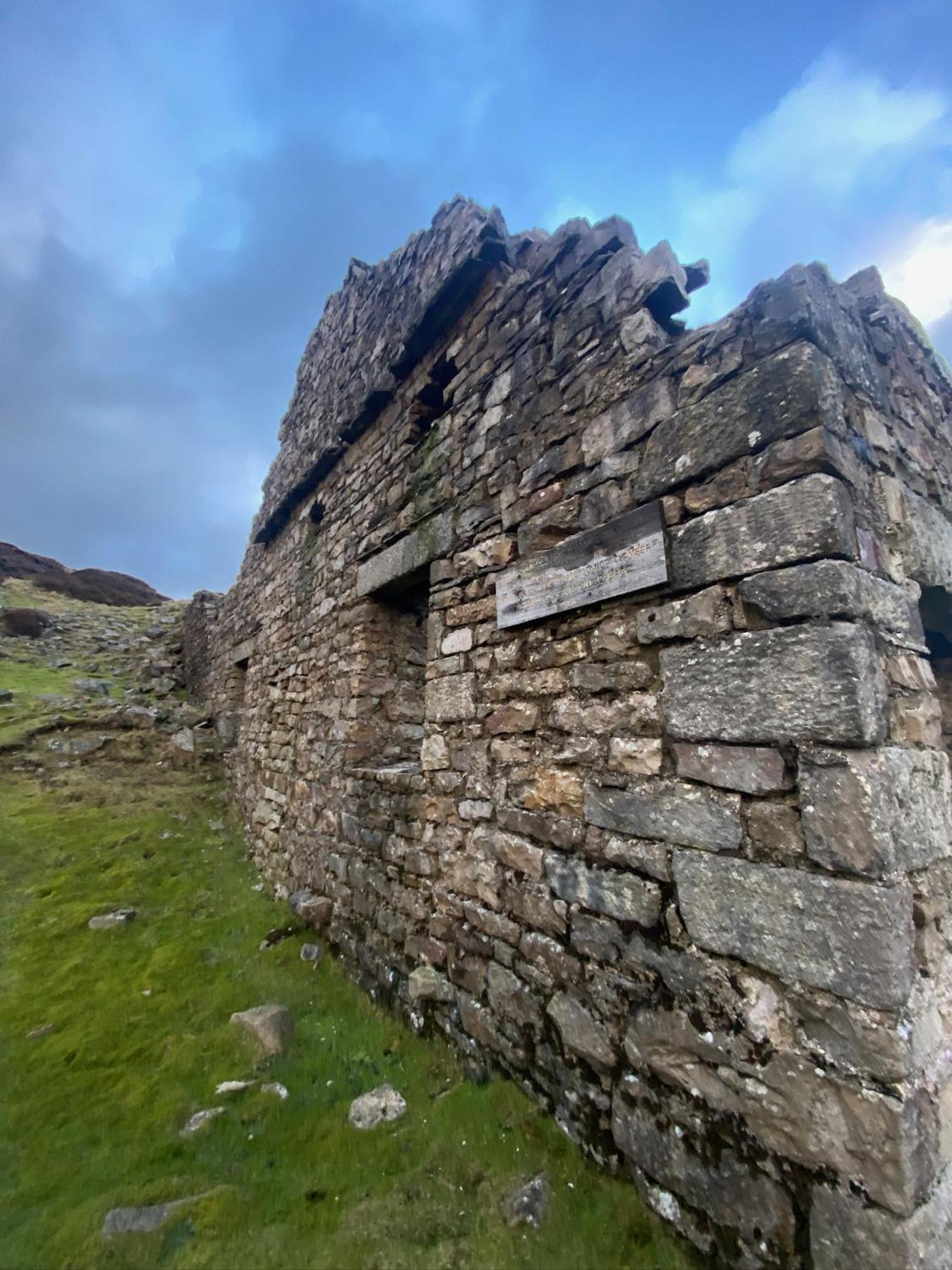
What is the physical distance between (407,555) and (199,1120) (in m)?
3.25

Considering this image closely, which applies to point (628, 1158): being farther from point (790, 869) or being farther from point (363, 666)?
point (363, 666)

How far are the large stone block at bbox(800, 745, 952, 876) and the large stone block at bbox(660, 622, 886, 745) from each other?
0.08 meters

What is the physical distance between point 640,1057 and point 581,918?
1.66ft

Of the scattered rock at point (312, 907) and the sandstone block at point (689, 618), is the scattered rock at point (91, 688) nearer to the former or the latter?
the scattered rock at point (312, 907)

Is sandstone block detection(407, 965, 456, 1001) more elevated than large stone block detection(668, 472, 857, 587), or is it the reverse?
large stone block detection(668, 472, 857, 587)

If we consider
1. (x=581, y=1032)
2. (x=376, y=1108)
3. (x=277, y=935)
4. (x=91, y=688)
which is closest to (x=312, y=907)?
(x=277, y=935)

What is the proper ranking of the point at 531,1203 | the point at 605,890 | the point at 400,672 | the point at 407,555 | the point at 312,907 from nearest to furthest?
the point at 531,1203 → the point at 605,890 → the point at 407,555 → the point at 312,907 → the point at 400,672

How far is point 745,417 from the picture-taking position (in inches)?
83.7

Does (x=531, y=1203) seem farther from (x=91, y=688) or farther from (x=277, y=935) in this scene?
(x=91, y=688)

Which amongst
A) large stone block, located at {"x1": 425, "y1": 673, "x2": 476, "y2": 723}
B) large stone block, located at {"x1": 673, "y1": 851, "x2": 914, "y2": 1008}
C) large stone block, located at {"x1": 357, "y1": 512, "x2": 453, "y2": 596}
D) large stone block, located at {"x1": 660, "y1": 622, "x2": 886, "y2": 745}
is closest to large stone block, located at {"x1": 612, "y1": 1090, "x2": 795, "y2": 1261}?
large stone block, located at {"x1": 673, "y1": 851, "x2": 914, "y2": 1008}

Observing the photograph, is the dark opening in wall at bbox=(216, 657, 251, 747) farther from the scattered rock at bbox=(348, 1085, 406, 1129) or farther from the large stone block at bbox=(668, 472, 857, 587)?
the large stone block at bbox=(668, 472, 857, 587)

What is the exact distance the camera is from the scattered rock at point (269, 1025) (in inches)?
125

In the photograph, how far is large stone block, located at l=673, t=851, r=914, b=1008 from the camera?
1.62m

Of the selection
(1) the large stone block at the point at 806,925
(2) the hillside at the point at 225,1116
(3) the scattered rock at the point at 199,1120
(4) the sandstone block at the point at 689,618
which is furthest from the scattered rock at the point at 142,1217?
(4) the sandstone block at the point at 689,618
